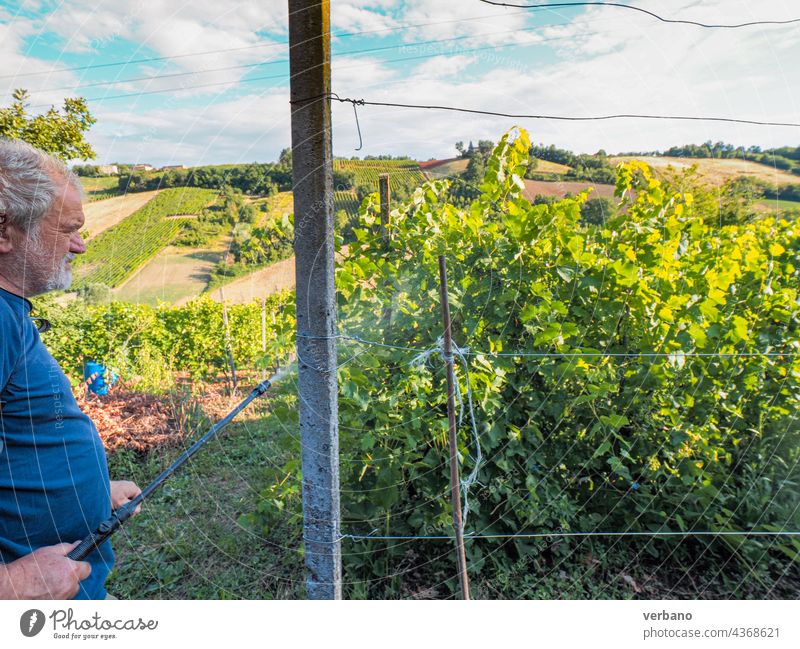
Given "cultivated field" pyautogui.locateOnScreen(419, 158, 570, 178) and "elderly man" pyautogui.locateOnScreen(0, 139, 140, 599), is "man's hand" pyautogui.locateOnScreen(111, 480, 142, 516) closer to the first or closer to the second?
"elderly man" pyautogui.locateOnScreen(0, 139, 140, 599)

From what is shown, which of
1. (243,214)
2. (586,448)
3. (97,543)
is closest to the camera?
(97,543)

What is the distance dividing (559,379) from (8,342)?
1.97 m

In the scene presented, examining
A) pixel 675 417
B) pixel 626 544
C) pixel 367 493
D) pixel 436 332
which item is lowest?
pixel 626 544

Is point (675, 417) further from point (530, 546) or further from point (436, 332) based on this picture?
point (436, 332)

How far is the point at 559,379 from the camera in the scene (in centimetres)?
231

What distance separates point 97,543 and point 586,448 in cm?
201

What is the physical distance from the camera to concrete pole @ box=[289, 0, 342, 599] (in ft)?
4.74

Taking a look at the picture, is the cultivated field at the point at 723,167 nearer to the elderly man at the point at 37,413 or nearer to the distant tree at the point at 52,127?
the elderly man at the point at 37,413

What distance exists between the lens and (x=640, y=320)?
2402 millimetres

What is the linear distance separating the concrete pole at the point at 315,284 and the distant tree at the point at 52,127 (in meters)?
3.91

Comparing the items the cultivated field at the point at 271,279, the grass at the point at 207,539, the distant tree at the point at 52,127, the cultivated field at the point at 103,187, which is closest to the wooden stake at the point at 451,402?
the cultivated field at the point at 271,279

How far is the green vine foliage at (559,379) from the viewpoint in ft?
7.16

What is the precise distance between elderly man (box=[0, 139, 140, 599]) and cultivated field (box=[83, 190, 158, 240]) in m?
0.94

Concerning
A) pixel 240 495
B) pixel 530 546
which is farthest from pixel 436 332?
pixel 240 495
